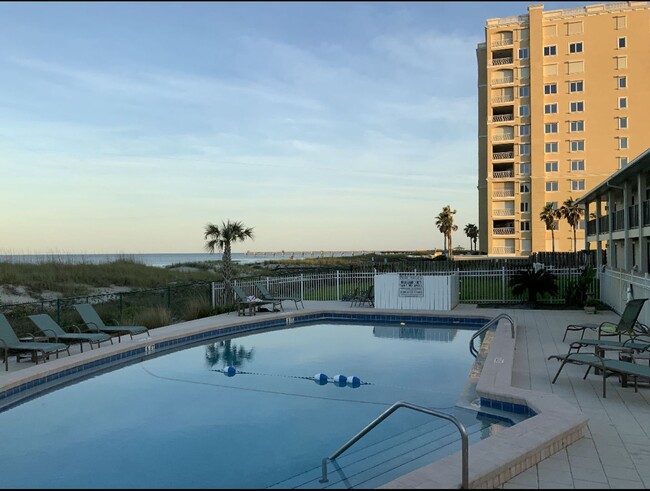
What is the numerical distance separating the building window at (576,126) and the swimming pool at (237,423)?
46.7 metres

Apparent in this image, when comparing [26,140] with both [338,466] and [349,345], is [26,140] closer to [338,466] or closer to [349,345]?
[349,345]

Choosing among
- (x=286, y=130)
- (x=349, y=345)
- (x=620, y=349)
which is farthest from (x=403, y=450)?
(x=286, y=130)

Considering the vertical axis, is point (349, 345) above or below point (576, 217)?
below

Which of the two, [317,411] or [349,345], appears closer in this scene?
[317,411]

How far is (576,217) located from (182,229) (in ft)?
119

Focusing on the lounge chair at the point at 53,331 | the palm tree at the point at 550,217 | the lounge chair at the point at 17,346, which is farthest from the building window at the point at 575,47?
the lounge chair at the point at 17,346

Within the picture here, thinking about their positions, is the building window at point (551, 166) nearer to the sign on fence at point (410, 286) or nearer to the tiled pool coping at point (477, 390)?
the sign on fence at point (410, 286)

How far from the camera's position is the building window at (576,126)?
50688 mm

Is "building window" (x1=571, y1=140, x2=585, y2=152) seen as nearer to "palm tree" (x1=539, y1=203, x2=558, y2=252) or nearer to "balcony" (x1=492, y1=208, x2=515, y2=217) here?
"palm tree" (x1=539, y1=203, x2=558, y2=252)

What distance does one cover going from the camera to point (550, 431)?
200 inches

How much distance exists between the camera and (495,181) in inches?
2112

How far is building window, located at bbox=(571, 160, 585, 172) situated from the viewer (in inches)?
2008

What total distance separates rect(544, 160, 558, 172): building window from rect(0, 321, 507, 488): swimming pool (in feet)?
150

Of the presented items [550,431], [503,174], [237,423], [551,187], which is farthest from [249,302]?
[551,187]
